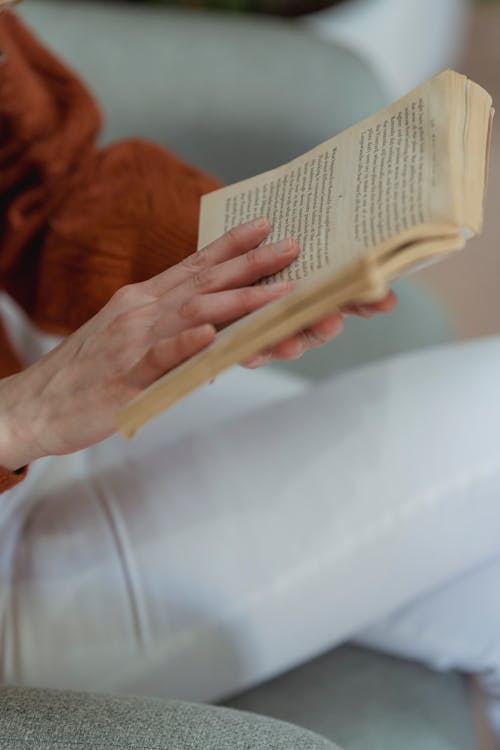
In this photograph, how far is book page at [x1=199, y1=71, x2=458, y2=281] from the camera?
1.22 feet

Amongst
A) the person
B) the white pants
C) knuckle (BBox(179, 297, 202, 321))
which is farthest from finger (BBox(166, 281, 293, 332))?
the white pants

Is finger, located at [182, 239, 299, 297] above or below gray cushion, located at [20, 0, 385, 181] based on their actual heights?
above

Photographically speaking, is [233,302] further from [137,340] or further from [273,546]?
[273,546]

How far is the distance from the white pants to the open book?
0.66ft

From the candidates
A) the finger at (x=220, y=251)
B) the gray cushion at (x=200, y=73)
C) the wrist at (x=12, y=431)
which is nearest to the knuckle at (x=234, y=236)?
the finger at (x=220, y=251)

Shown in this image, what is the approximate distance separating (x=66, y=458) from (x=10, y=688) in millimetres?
231

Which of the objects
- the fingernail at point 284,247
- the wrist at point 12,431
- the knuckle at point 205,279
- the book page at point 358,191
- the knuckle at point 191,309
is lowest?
the wrist at point 12,431

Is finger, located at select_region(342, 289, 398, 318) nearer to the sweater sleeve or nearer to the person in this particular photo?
the person

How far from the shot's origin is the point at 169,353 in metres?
0.38

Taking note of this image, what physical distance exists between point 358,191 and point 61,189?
1.23 ft

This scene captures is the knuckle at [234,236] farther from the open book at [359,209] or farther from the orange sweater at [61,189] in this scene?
the orange sweater at [61,189]

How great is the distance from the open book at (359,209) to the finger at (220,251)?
1 cm

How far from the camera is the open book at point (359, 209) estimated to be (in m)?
0.35

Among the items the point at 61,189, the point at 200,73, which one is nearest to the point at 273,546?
the point at 61,189
